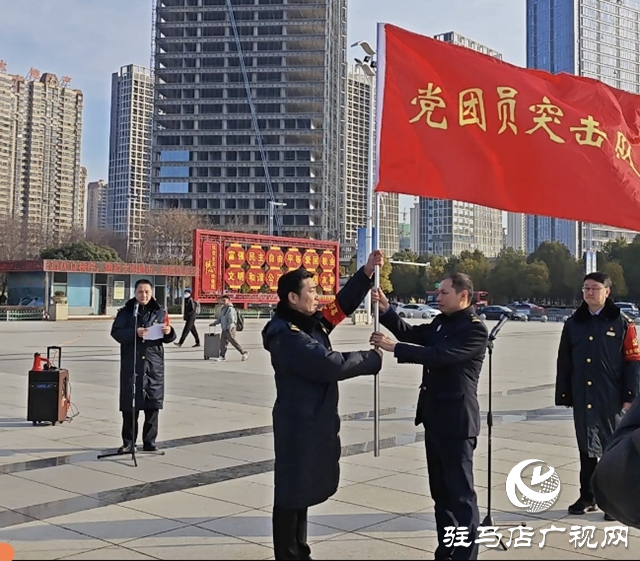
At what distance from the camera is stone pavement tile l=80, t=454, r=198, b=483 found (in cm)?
657

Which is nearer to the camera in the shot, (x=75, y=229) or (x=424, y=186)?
(x=424, y=186)

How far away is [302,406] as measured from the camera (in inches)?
149

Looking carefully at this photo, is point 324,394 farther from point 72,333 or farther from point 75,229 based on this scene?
point 75,229

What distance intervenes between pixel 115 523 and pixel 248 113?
101 m

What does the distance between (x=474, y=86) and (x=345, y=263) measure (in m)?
95.1

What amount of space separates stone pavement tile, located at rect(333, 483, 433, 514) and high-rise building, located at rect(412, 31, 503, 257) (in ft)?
387

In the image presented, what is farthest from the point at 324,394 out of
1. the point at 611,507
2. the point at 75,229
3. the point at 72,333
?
the point at 75,229

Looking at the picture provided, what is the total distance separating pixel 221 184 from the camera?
103125mm

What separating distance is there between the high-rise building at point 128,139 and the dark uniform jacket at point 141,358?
126 metres

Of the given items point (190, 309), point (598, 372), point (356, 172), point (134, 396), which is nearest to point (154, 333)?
point (134, 396)

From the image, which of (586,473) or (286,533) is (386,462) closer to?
(586,473)

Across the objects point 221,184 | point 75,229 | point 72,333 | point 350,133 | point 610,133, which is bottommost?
point 72,333
